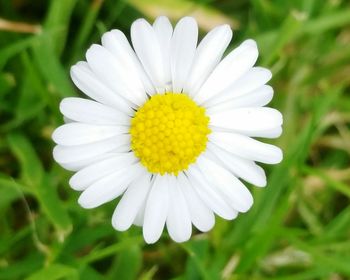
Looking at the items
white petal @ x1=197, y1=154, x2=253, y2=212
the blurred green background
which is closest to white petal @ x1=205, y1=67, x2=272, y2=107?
white petal @ x1=197, y1=154, x2=253, y2=212

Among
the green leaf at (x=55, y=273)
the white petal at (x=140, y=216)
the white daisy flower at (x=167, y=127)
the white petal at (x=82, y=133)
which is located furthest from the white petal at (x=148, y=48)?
the green leaf at (x=55, y=273)

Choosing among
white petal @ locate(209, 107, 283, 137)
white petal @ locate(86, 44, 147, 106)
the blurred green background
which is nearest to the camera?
white petal @ locate(86, 44, 147, 106)

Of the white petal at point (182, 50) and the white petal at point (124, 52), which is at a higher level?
the white petal at point (124, 52)

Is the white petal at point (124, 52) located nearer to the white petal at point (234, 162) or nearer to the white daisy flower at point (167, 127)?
the white daisy flower at point (167, 127)

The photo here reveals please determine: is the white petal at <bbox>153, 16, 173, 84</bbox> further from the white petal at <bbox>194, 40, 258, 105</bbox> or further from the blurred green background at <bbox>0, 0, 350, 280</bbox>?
the blurred green background at <bbox>0, 0, 350, 280</bbox>

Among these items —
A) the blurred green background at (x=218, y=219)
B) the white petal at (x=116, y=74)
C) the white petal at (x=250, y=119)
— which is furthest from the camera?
the blurred green background at (x=218, y=219)

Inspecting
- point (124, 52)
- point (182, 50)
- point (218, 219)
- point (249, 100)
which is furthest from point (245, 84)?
point (218, 219)

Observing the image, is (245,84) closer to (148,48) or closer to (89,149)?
(148,48)
